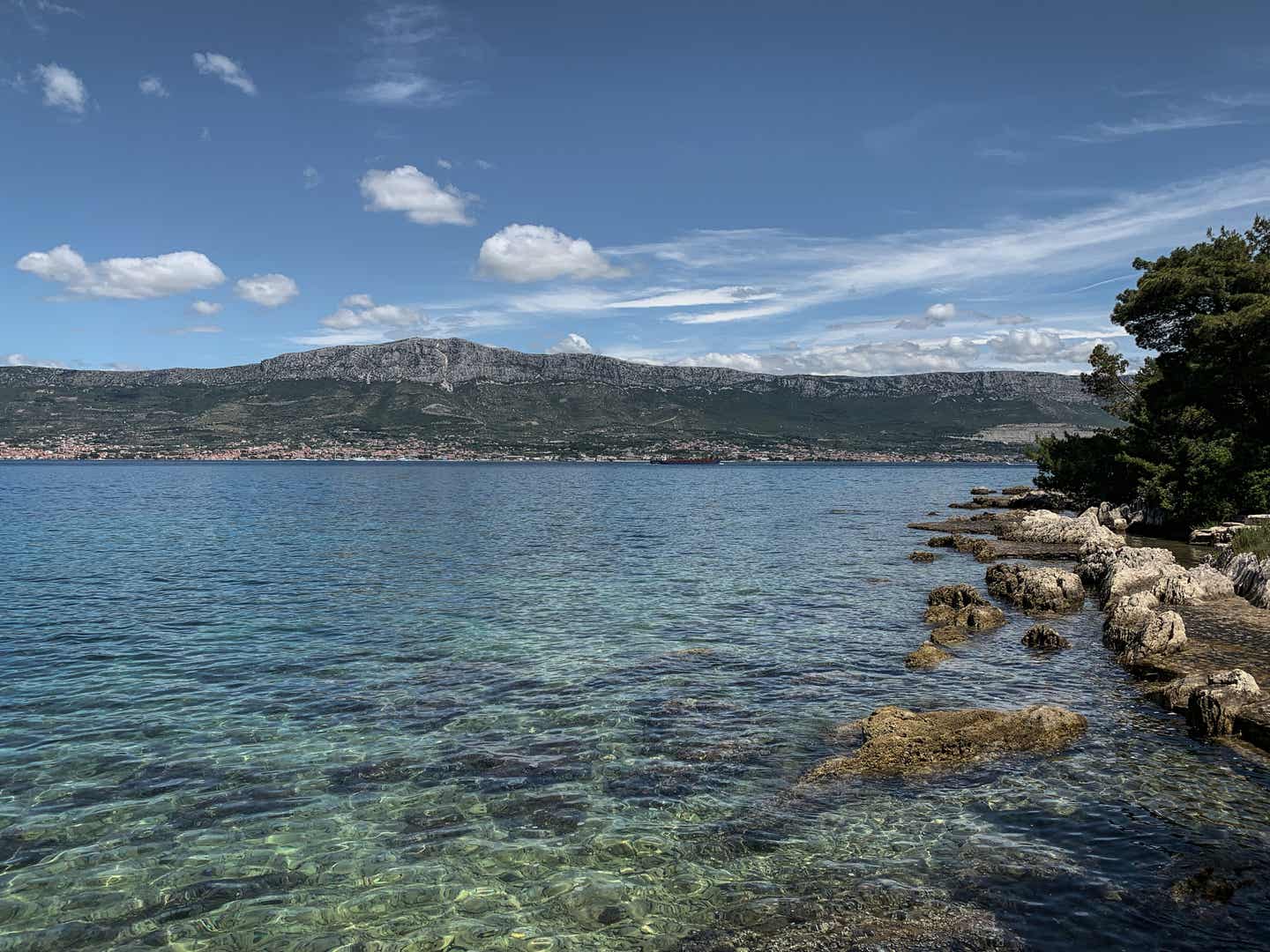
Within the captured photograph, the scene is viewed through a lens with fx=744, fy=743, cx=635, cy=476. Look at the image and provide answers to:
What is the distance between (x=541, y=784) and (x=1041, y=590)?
27436 mm

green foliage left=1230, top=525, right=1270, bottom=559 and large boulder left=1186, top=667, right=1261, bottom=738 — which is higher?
green foliage left=1230, top=525, right=1270, bottom=559

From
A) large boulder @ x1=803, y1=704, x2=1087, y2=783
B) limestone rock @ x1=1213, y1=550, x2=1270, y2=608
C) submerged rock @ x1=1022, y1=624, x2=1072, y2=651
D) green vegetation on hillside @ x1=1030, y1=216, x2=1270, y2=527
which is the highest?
green vegetation on hillside @ x1=1030, y1=216, x2=1270, y2=527

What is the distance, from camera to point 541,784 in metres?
15.3

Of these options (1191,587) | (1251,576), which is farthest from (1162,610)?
(1251,576)

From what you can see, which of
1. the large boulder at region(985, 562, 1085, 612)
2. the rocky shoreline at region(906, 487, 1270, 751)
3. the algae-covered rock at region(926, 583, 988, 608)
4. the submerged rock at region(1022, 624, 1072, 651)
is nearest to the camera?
the rocky shoreline at region(906, 487, 1270, 751)

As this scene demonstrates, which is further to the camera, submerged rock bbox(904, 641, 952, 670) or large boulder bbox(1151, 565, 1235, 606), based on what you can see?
large boulder bbox(1151, 565, 1235, 606)

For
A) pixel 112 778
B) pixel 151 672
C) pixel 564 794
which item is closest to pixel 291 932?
pixel 564 794

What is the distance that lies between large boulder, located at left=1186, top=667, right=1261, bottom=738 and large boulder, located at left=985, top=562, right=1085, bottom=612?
15.0 meters

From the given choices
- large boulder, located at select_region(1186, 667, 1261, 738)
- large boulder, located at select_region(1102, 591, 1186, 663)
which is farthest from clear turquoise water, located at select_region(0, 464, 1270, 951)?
large boulder, located at select_region(1102, 591, 1186, 663)

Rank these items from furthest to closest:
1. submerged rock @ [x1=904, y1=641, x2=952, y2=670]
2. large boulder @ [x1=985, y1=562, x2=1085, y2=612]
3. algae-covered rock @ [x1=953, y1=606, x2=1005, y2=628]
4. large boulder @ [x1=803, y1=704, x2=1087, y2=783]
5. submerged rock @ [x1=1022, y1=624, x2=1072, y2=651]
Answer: large boulder @ [x1=985, y1=562, x2=1085, y2=612] → algae-covered rock @ [x1=953, y1=606, x2=1005, y2=628] → submerged rock @ [x1=1022, y1=624, x2=1072, y2=651] → submerged rock @ [x1=904, y1=641, x2=952, y2=670] → large boulder @ [x1=803, y1=704, x2=1087, y2=783]

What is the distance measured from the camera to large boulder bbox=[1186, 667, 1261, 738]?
671 inches

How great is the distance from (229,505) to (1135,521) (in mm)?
99861

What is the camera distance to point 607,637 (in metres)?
28.2

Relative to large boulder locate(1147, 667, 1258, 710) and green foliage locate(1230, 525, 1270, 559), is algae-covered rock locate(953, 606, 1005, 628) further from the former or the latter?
green foliage locate(1230, 525, 1270, 559)
